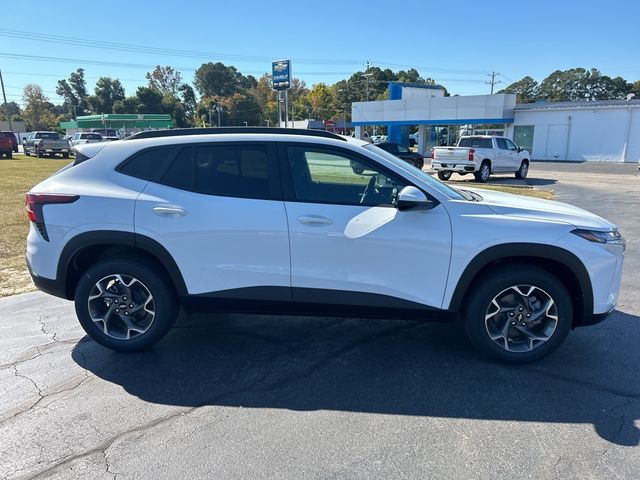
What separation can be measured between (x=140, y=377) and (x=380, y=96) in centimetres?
10818

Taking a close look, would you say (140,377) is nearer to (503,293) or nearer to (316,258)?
(316,258)

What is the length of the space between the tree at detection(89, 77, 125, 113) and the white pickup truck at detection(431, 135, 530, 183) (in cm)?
11989

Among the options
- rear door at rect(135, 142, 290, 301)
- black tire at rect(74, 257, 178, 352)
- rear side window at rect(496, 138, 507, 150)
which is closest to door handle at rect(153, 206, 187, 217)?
rear door at rect(135, 142, 290, 301)

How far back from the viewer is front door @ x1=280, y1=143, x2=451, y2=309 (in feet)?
11.4

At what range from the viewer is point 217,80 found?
130 meters

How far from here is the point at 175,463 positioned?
2.61 meters

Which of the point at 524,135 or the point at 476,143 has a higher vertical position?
the point at 524,135

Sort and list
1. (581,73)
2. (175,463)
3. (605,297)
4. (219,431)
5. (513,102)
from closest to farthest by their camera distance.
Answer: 1. (175,463)
2. (219,431)
3. (605,297)
4. (513,102)
5. (581,73)

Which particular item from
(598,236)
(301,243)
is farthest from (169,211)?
(598,236)

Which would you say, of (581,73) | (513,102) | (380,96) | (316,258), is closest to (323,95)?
(380,96)

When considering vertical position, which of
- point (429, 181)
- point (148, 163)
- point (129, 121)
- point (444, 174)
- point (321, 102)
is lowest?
point (444, 174)

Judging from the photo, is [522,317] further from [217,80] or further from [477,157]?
[217,80]

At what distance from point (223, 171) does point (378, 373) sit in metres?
2.06

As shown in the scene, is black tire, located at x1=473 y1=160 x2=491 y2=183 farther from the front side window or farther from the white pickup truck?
the front side window
